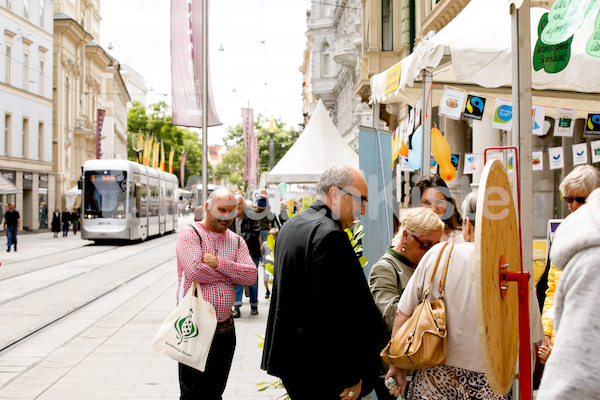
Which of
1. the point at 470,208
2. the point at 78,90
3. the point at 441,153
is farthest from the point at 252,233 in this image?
the point at 78,90

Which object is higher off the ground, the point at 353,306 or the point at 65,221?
the point at 353,306

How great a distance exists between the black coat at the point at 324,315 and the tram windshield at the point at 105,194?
24498mm

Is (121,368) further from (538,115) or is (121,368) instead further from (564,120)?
(564,120)

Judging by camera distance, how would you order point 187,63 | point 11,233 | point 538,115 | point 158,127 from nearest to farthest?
1. point 538,115
2. point 187,63
3. point 11,233
4. point 158,127

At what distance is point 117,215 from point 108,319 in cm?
1764

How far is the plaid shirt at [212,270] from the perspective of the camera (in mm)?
4535

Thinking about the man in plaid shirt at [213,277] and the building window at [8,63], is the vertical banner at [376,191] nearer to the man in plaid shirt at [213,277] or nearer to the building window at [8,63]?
the man in plaid shirt at [213,277]

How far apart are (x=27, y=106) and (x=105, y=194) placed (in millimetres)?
18458

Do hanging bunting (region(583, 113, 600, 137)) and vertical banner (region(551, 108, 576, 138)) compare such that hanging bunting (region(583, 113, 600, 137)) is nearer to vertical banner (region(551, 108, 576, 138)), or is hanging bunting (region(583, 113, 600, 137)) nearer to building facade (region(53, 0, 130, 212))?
vertical banner (region(551, 108, 576, 138))

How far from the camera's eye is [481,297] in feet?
7.68

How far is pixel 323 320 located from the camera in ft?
10.5

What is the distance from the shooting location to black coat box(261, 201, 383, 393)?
318cm

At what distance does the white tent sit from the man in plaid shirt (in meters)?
10.7

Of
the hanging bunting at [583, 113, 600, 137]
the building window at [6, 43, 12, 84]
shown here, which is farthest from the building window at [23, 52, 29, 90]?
the hanging bunting at [583, 113, 600, 137]
